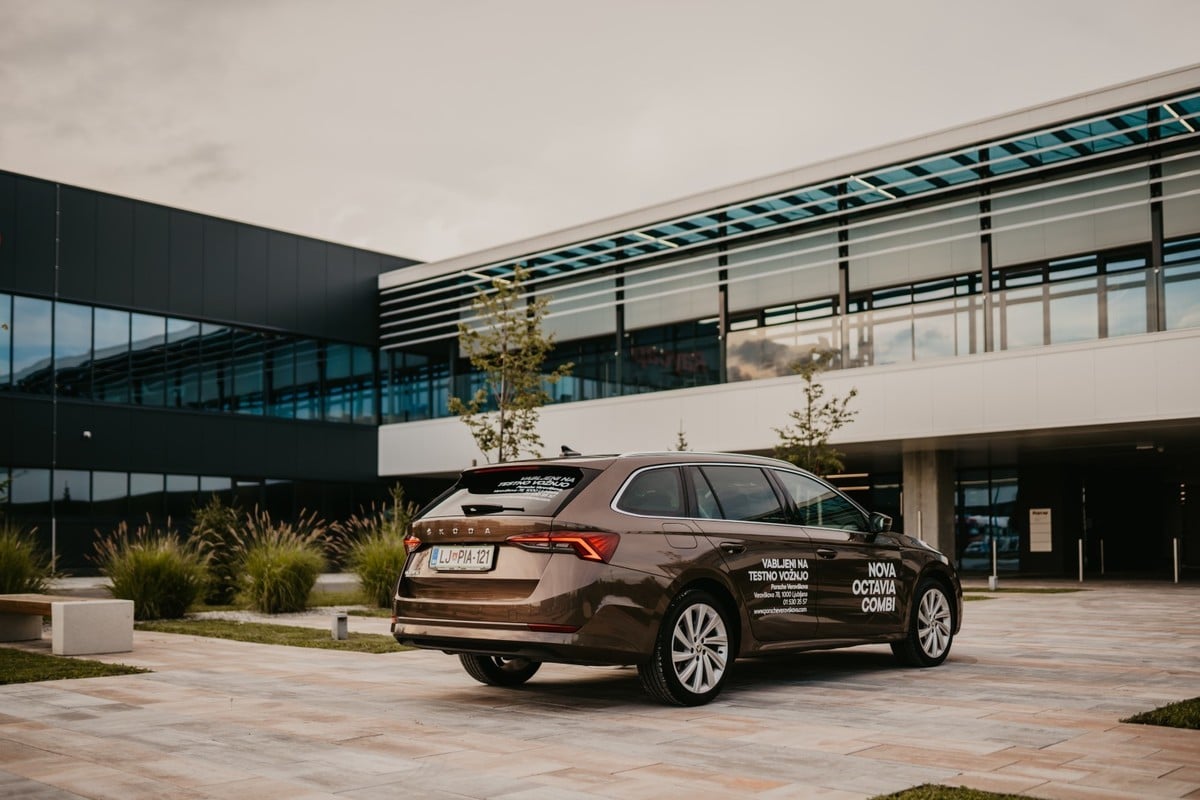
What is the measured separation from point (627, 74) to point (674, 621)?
50.8ft

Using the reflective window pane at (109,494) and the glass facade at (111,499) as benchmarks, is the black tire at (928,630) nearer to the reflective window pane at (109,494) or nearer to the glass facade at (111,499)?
the glass facade at (111,499)

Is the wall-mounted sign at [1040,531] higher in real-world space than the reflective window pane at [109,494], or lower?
lower

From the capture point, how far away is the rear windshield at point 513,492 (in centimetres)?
712

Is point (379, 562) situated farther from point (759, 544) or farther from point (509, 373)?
point (759, 544)

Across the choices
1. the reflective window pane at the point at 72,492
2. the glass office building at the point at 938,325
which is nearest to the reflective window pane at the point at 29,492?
the reflective window pane at the point at 72,492

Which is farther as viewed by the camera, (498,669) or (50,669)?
(50,669)

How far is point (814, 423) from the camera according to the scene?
73.9 feet

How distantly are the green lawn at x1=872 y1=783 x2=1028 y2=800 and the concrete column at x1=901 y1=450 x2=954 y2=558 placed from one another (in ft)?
66.7

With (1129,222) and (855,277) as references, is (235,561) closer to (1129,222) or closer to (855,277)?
(855,277)

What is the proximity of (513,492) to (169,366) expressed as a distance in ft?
78.9

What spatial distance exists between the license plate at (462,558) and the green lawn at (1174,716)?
389cm

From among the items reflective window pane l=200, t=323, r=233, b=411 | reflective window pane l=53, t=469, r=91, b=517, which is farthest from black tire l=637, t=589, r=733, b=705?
reflective window pane l=200, t=323, r=233, b=411

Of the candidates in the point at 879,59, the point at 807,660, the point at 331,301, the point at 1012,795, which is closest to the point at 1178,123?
the point at 879,59

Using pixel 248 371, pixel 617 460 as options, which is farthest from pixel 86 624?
pixel 248 371
